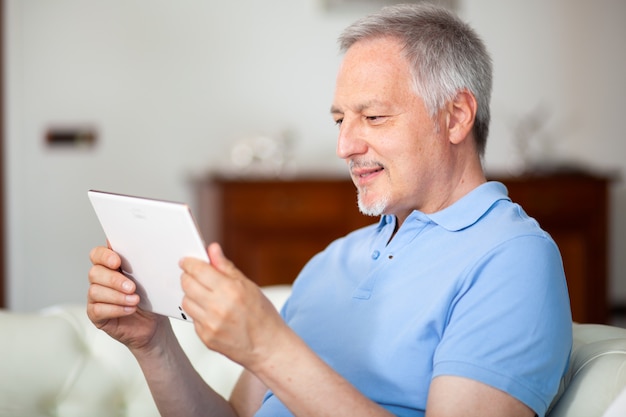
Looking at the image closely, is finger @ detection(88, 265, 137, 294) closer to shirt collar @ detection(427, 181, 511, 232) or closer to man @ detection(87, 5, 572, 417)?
man @ detection(87, 5, 572, 417)

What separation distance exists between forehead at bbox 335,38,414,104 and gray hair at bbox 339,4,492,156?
1cm

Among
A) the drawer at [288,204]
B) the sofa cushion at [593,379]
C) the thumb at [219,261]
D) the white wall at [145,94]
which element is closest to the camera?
the thumb at [219,261]

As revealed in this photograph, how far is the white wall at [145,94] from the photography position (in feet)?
13.0

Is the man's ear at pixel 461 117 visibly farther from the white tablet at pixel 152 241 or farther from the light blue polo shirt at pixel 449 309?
the white tablet at pixel 152 241

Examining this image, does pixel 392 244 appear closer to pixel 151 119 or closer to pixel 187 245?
pixel 187 245

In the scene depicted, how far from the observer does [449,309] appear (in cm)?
120

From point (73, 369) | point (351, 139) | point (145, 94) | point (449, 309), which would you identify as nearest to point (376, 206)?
point (351, 139)

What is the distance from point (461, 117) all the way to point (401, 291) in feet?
1.06

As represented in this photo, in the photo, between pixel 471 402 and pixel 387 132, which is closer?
pixel 471 402

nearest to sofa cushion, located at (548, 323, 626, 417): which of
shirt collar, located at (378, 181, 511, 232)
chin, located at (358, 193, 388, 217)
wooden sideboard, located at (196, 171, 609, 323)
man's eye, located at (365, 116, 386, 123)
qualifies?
shirt collar, located at (378, 181, 511, 232)

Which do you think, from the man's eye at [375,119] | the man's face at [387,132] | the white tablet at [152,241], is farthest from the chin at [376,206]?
the white tablet at [152,241]

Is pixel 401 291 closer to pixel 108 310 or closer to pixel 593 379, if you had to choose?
pixel 593 379

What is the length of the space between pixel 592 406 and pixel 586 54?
3.51 meters

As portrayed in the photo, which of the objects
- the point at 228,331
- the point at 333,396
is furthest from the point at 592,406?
the point at 228,331
